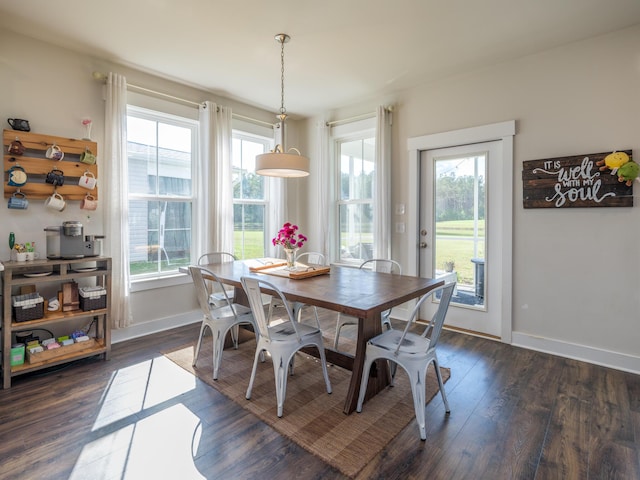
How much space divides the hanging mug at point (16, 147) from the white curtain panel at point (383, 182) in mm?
3450

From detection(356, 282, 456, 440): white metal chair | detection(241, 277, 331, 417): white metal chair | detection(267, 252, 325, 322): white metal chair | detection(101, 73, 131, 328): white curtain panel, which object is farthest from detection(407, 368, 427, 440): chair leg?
detection(101, 73, 131, 328): white curtain panel

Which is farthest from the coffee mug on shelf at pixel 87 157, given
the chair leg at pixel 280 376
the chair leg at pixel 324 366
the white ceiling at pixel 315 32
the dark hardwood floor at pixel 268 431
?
the chair leg at pixel 324 366

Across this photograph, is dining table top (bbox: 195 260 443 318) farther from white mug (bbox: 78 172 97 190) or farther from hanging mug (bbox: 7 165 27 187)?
hanging mug (bbox: 7 165 27 187)

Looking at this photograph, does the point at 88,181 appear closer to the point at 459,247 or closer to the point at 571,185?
the point at 459,247

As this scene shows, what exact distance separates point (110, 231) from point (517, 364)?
392 cm

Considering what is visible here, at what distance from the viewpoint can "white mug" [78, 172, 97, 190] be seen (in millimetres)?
3057

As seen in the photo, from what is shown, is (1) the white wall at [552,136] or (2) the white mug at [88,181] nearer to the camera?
(1) the white wall at [552,136]

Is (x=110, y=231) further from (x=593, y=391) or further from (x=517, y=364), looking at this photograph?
(x=593, y=391)

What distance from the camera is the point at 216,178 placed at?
13.3ft

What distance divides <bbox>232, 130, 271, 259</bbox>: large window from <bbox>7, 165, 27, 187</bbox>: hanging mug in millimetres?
2178

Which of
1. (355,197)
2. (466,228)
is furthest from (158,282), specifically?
(466,228)

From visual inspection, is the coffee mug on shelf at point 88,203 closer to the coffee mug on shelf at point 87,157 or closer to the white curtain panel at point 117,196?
the white curtain panel at point 117,196

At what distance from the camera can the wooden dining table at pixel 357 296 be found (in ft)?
6.66

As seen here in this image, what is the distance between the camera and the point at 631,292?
2.79 meters
